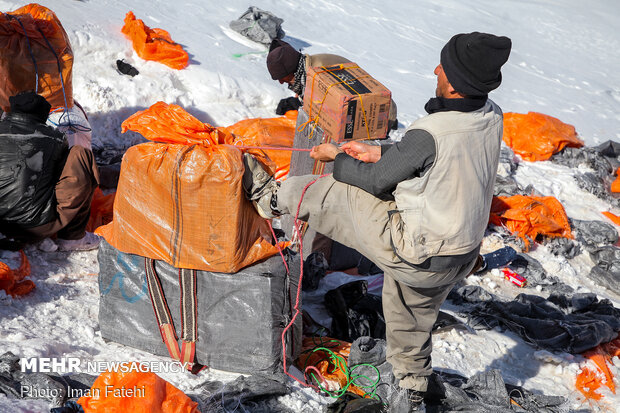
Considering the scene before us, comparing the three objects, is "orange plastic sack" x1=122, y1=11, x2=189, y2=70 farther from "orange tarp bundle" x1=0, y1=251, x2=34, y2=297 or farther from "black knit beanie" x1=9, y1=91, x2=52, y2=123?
"orange tarp bundle" x1=0, y1=251, x2=34, y2=297

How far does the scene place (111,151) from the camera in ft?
18.7

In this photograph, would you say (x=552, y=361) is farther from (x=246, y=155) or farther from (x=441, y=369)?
(x=246, y=155)

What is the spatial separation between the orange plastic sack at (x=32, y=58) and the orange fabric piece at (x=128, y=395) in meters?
3.14

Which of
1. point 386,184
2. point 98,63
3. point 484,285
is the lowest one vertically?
point 484,285

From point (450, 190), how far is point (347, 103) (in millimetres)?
1743

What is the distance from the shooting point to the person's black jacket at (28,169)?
3.95 m

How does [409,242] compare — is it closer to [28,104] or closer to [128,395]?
[128,395]

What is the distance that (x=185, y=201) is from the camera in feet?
10.3

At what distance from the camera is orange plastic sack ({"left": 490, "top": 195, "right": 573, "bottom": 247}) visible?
589 centimetres

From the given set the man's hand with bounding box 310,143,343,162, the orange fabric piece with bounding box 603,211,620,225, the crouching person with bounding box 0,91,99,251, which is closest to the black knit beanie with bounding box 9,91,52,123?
the crouching person with bounding box 0,91,99,251

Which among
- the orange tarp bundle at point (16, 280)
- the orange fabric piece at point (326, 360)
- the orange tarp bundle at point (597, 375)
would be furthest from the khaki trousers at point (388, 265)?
the orange tarp bundle at point (16, 280)

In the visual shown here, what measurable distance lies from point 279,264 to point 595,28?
1347cm

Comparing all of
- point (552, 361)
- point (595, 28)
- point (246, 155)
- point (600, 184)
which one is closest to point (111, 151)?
point (246, 155)

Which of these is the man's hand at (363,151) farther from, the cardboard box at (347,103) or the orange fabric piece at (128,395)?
the orange fabric piece at (128,395)
